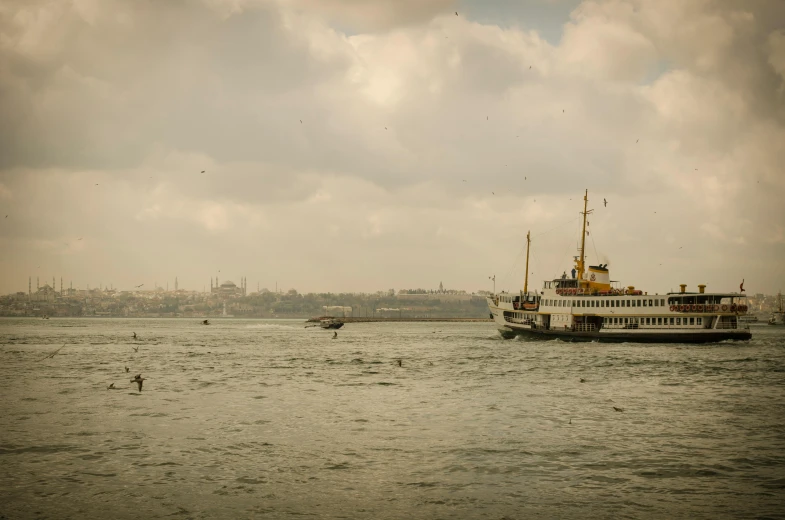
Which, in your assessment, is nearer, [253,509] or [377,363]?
[253,509]

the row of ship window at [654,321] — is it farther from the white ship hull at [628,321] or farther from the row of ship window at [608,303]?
the row of ship window at [608,303]

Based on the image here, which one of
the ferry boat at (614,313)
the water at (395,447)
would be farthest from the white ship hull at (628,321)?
the water at (395,447)

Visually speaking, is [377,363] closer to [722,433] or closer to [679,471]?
[722,433]

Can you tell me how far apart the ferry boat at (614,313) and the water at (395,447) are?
1000 inches

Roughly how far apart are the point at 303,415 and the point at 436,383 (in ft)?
45.2

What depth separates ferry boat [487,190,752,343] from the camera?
67.5 m

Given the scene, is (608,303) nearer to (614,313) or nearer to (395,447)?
(614,313)

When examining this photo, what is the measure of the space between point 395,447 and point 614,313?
55.3m

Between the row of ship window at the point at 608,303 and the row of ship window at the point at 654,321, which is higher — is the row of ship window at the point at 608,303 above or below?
above

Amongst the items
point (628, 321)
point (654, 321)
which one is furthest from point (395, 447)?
point (628, 321)

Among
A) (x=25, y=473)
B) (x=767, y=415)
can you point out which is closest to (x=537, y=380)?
(x=767, y=415)

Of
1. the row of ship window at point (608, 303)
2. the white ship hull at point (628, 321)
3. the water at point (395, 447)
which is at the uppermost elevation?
the row of ship window at point (608, 303)

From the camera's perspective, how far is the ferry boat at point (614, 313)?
221 feet

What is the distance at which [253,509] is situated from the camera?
615 inches
